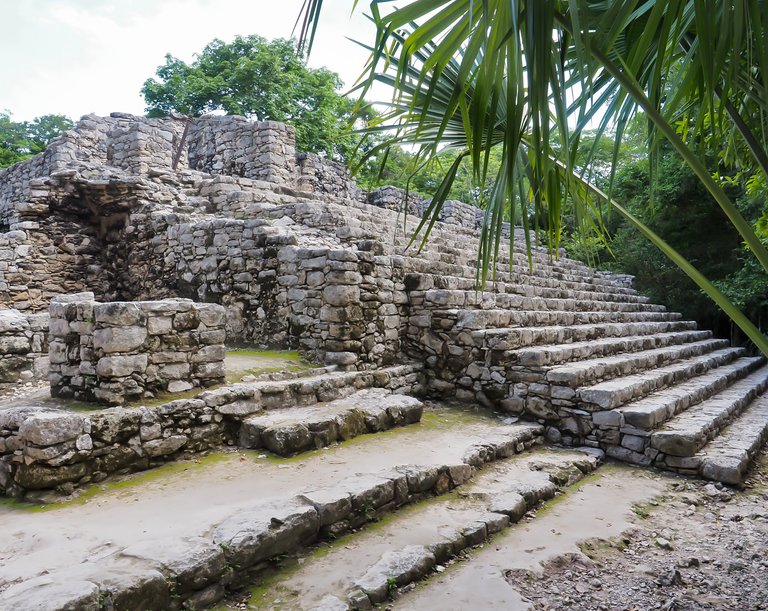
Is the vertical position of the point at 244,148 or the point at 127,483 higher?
the point at 244,148

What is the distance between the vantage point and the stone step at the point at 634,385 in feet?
16.4

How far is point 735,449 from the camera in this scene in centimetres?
478

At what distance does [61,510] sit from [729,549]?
433cm

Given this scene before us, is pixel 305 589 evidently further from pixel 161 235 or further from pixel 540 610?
pixel 161 235

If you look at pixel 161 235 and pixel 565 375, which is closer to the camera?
pixel 565 375

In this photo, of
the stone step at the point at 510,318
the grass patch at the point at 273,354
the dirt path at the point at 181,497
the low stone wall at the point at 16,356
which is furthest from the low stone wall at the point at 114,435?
the stone step at the point at 510,318

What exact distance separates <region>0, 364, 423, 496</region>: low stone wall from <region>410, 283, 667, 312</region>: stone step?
7.74ft

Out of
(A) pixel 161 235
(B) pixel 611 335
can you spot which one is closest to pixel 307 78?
(A) pixel 161 235

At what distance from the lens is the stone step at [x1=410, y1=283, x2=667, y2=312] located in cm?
632

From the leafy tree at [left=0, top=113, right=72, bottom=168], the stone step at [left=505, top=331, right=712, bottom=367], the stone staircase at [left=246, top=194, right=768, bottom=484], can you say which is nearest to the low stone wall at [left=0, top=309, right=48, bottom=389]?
the stone staircase at [left=246, top=194, right=768, bottom=484]

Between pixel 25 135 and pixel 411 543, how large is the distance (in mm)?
22273

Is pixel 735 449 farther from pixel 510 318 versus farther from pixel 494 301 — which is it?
pixel 494 301

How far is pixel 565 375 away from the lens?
524 centimetres

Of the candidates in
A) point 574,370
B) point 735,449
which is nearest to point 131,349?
point 574,370
